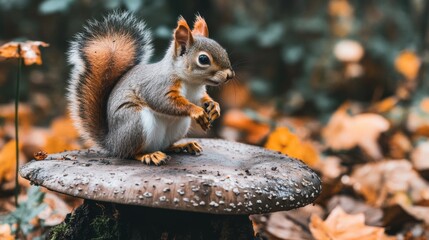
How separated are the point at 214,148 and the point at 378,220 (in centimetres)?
130

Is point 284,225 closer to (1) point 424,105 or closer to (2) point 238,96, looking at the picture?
(1) point 424,105

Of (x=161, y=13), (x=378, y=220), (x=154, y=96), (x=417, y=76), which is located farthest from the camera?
(x=417, y=76)

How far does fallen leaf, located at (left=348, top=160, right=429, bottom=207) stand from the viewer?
4.84 meters

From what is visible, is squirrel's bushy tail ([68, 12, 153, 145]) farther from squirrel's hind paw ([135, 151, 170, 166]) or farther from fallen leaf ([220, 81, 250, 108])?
fallen leaf ([220, 81, 250, 108])

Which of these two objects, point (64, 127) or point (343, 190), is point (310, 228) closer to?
point (343, 190)

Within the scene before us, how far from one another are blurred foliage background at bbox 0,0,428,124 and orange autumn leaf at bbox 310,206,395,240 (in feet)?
15.8

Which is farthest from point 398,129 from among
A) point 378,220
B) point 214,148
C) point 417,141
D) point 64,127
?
point 214,148

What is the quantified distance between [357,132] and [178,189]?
11.8 ft

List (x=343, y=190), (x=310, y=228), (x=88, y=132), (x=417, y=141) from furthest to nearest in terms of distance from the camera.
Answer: (x=417, y=141) < (x=343, y=190) < (x=310, y=228) < (x=88, y=132)

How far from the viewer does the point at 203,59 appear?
2967 millimetres

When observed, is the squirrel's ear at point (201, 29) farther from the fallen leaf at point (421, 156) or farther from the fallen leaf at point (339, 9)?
the fallen leaf at point (339, 9)

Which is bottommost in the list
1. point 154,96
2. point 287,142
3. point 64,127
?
point 64,127

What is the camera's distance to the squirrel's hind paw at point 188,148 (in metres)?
3.31

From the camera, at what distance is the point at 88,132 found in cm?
331
